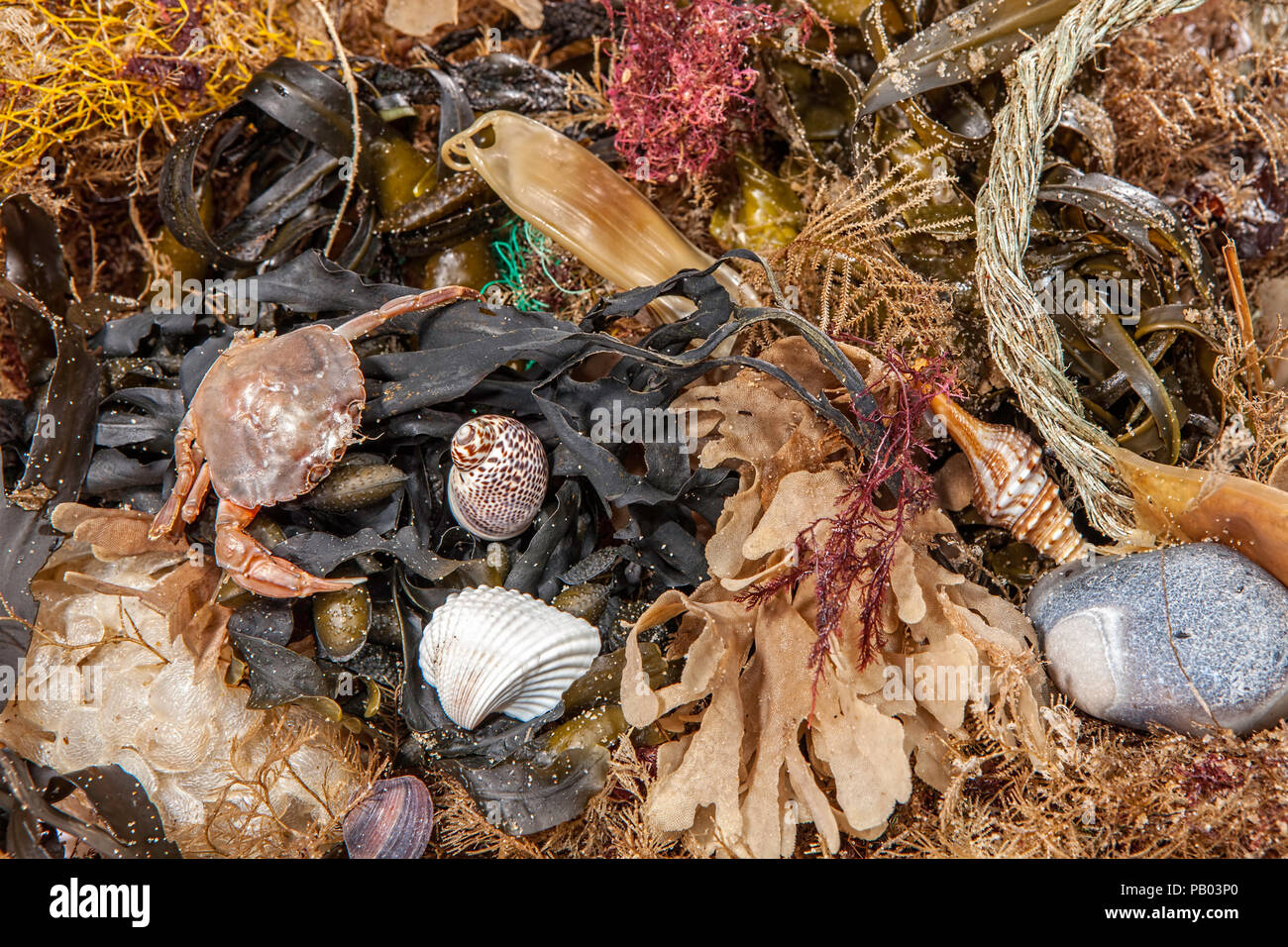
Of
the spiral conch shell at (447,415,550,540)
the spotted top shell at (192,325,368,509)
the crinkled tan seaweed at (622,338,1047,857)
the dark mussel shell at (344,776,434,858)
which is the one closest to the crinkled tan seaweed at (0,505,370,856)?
the dark mussel shell at (344,776,434,858)

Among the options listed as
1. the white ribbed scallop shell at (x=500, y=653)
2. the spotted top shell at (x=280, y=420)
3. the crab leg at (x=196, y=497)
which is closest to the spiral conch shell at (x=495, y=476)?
→ the white ribbed scallop shell at (x=500, y=653)

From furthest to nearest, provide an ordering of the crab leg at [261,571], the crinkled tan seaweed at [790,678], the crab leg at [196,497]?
1. the crab leg at [196,497]
2. the crab leg at [261,571]
3. the crinkled tan seaweed at [790,678]

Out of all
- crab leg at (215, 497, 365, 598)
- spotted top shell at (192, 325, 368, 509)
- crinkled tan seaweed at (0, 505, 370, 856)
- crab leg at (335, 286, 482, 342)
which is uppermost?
crab leg at (335, 286, 482, 342)

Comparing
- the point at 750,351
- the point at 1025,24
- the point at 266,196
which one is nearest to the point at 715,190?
the point at 750,351

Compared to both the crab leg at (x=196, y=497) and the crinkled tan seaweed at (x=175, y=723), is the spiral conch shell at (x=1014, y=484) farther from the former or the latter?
the crab leg at (x=196, y=497)

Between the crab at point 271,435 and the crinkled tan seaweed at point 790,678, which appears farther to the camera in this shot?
the crab at point 271,435

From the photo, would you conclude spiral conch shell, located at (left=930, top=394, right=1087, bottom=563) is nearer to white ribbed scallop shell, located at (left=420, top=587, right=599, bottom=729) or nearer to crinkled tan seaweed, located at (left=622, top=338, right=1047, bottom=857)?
crinkled tan seaweed, located at (left=622, top=338, right=1047, bottom=857)
